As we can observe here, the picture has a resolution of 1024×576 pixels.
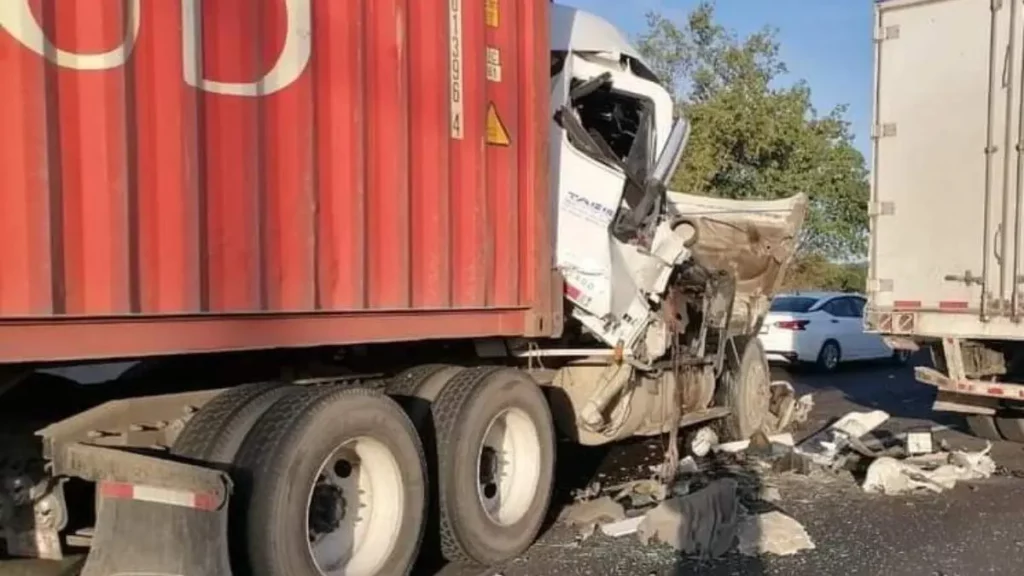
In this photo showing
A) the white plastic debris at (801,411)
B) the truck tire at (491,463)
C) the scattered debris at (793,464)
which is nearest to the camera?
the truck tire at (491,463)

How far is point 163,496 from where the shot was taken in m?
4.09

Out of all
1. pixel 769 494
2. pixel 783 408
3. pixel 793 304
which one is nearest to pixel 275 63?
pixel 769 494

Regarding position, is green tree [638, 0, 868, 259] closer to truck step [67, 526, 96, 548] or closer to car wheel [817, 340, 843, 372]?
car wheel [817, 340, 843, 372]

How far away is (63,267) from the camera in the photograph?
3854mm

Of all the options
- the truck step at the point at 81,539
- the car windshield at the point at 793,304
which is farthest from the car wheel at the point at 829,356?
the truck step at the point at 81,539

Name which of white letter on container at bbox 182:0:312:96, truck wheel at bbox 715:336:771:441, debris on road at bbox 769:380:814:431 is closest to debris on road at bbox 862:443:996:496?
truck wheel at bbox 715:336:771:441

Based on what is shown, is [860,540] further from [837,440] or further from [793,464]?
[837,440]

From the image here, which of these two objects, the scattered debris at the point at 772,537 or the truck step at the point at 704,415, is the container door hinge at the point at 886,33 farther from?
the scattered debris at the point at 772,537

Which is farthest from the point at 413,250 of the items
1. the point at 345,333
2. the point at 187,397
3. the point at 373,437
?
the point at 187,397

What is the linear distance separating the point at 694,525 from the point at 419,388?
1879 millimetres

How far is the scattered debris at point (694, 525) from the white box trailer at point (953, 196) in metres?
3.85

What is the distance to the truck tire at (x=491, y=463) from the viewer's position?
5758mm

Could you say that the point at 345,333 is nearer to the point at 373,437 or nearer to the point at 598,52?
the point at 373,437

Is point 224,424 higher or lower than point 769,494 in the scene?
higher
